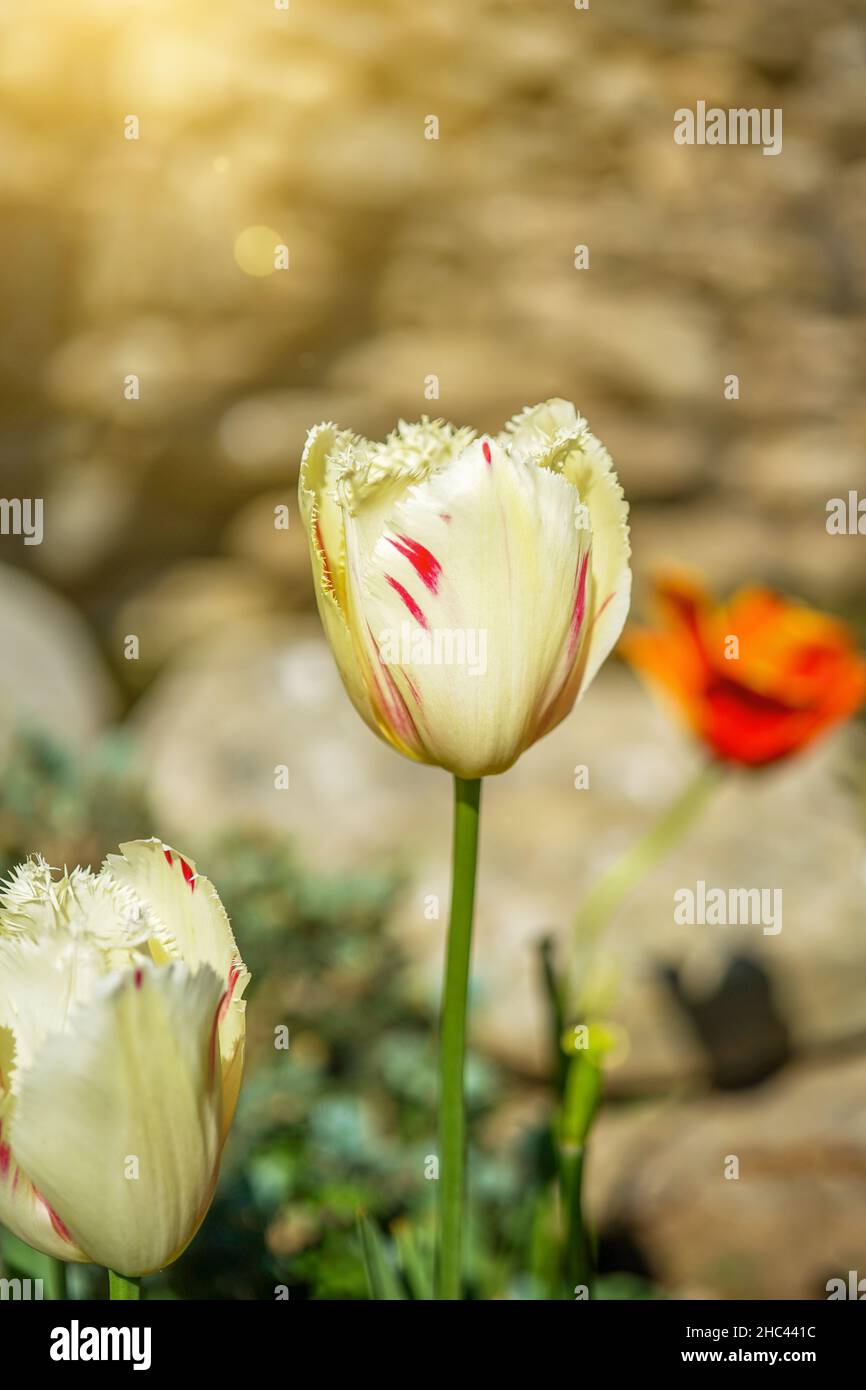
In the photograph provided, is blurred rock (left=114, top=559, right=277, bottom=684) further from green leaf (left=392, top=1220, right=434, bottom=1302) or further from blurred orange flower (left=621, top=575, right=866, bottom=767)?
green leaf (left=392, top=1220, right=434, bottom=1302)

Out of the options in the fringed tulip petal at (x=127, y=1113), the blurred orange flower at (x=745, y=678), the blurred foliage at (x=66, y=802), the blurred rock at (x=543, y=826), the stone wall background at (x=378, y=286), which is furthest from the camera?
the stone wall background at (x=378, y=286)

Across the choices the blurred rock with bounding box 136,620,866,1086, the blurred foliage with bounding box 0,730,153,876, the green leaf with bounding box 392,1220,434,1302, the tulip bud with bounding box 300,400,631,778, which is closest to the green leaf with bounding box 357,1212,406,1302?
the green leaf with bounding box 392,1220,434,1302

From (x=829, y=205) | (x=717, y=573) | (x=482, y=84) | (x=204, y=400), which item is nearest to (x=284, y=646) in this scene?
(x=204, y=400)

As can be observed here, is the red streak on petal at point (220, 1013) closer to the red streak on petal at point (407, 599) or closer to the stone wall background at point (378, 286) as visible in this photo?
the red streak on petal at point (407, 599)

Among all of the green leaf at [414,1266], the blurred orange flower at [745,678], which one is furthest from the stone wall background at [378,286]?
the green leaf at [414,1266]

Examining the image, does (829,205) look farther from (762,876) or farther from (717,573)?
(762,876)

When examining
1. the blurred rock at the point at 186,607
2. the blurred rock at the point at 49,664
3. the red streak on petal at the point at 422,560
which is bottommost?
the red streak on petal at the point at 422,560

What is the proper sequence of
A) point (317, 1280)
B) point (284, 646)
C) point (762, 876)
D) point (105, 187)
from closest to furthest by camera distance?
point (317, 1280) < point (762, 876) < point (284, 646) < point (105, 187)
